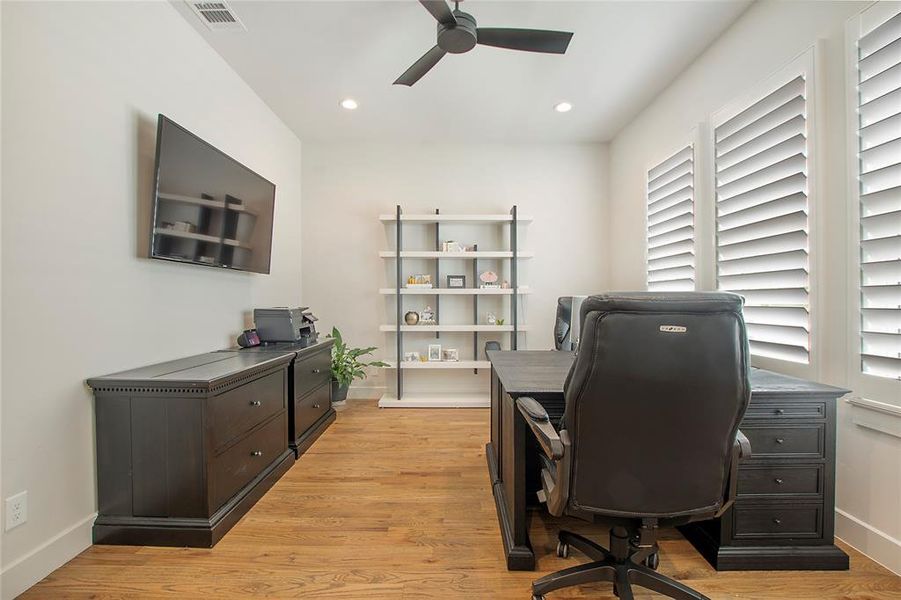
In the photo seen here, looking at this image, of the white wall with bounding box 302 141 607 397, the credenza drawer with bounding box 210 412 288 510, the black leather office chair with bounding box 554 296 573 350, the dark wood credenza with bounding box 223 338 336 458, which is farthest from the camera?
the white wall with bounding box 302 141 607 397

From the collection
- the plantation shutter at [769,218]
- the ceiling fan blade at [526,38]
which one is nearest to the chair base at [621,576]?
the plantation shutter at [769,218]

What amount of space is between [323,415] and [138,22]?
2899 mm

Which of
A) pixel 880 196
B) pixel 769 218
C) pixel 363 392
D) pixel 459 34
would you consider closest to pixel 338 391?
pixel 363 392

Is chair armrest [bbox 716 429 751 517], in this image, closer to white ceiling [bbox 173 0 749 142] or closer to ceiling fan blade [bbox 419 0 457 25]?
ceiling fan blade [bbox 419 0 457 25]

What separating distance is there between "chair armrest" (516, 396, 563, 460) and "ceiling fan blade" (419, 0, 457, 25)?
1.94 meters

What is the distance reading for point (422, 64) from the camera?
7.53ft

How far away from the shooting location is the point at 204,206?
2318mm

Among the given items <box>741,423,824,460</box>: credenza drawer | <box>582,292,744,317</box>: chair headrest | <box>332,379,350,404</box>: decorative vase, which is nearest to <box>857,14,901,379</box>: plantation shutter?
<box>741,423,824,460</box>: credenza drawer

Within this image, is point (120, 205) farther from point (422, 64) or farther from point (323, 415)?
point (323, 415)

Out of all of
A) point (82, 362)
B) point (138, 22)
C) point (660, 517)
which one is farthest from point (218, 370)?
point (660, 517)

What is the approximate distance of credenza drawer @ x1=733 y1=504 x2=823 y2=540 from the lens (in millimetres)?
1568

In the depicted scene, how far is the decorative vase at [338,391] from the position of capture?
12.4ft

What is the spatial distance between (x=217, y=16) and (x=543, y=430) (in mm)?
3013

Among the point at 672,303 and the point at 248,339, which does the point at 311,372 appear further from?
the point at 672,303
